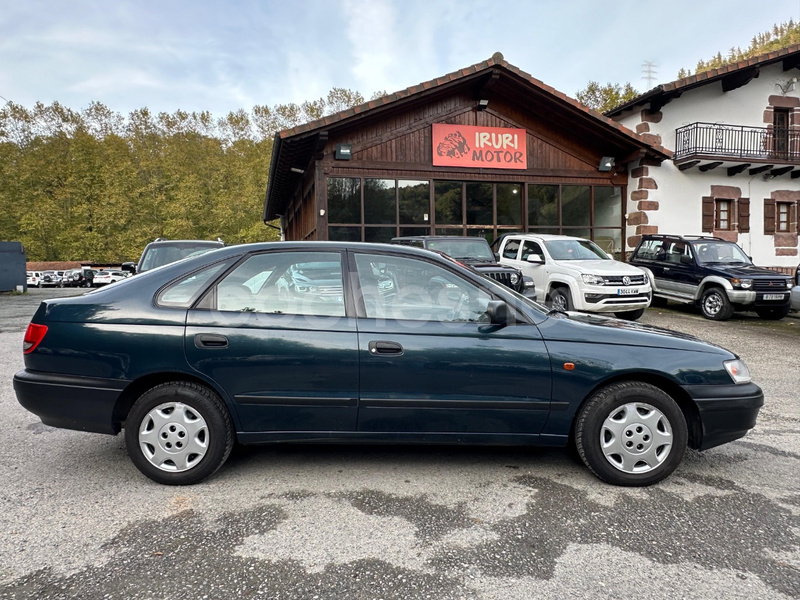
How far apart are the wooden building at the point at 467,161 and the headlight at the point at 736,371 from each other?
11.5 metres

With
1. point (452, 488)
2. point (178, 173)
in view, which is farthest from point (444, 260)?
point (178, 173)

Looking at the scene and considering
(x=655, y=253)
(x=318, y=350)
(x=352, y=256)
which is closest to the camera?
(x=318, y=350)

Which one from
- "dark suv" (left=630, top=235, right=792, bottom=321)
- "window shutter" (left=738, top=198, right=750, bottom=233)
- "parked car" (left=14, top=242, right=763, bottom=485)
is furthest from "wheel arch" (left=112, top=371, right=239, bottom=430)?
"window shutter" (left=738, top=198, right=750, bottom=233)

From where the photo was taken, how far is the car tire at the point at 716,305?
10.9 meters

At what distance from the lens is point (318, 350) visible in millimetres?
3098

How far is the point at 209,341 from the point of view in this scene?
310 cm

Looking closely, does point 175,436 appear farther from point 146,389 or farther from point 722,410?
point 722,410

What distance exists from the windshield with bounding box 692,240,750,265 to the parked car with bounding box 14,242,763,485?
977 cm

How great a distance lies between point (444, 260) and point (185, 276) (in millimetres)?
1664

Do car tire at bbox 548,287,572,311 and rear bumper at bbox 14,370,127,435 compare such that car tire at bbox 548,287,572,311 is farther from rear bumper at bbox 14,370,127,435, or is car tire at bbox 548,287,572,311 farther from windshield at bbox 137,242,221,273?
rear bumper at bbox 14,370,127,435

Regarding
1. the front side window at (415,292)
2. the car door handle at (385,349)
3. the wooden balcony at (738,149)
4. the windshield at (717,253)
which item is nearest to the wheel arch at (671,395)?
the front side window at (415,292)

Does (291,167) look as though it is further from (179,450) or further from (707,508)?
(707,508)

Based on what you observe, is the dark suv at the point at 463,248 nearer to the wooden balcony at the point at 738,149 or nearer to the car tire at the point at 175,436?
the car tire at the point at 175,436

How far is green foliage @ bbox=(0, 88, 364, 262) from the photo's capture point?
39125mm
